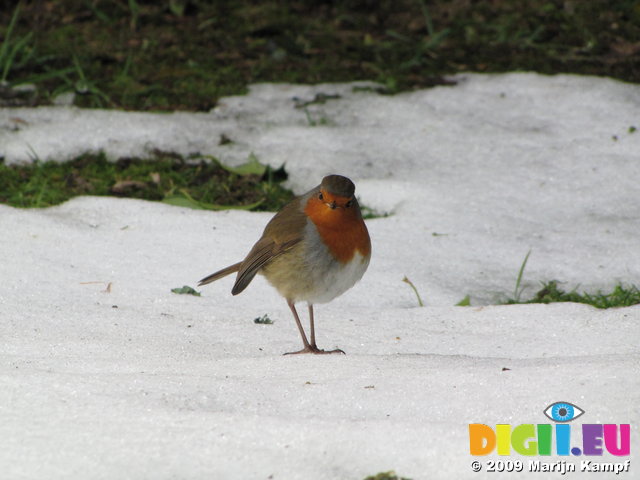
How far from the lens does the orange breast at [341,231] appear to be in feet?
12.4

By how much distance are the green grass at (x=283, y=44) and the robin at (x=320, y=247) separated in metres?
2.92

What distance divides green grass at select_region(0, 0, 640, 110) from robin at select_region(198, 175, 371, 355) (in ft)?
9.58

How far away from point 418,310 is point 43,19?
17.0 ft

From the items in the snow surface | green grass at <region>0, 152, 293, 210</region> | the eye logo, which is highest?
the eye logo

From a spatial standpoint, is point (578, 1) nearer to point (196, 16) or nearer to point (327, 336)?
point (196, 16)

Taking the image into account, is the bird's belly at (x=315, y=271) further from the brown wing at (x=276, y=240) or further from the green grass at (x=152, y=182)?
the green grass at (x=152, y=182)

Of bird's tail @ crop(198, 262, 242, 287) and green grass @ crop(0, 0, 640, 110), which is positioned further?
green grass @ crop(0, 0, 640, 110)

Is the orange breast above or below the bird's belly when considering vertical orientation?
above

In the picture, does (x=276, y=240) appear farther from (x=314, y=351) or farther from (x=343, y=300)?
(x=343, y=300)

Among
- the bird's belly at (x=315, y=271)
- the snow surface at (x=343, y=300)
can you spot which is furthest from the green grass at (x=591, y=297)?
the bird's belly at (x=315, y=271)

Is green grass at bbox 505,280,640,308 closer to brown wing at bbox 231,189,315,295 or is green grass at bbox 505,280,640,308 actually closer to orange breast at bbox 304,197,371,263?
orange breast at bbox 304,197,371,263

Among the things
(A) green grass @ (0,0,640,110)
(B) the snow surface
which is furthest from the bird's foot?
(A) green grass @ (0,0,640,110)

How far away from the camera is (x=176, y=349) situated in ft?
12.2

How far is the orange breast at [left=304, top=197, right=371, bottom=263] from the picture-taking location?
12.4ft
